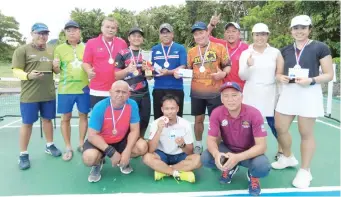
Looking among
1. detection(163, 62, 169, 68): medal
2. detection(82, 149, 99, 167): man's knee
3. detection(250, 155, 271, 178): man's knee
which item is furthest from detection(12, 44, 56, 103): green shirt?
detection(250, 155, 271, 178): man's knee

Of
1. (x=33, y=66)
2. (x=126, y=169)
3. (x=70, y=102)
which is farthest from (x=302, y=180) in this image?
(x=33, y=66)

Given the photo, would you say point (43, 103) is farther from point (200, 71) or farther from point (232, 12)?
point (232, 12)

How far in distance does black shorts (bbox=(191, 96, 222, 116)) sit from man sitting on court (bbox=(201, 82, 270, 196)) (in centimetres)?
73

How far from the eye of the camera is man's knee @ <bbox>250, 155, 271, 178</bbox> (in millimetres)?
3000

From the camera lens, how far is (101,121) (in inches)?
136

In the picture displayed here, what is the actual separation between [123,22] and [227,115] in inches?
1092

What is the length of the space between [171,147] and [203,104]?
2.78ft

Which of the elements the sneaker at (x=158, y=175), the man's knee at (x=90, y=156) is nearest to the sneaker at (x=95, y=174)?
the man's knee at (x=90, y=156)

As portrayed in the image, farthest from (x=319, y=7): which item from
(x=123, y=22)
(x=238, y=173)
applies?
(x=123, y=22)

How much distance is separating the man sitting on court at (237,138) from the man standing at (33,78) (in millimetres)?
2297

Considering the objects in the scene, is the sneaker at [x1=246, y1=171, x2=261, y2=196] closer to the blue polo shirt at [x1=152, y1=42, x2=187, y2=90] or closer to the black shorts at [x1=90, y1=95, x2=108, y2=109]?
the blue polo shirt at [x1=152, y1=42, x2=187, y2=90]

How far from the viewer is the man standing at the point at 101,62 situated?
3926mm

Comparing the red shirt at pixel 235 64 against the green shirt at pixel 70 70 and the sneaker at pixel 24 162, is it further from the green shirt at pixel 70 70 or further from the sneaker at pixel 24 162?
the sneaker at pixel 24 162

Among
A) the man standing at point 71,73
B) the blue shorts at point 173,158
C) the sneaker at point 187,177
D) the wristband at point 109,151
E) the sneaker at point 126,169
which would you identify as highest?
the man standing at point 71,73
